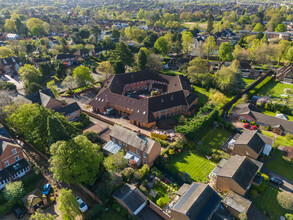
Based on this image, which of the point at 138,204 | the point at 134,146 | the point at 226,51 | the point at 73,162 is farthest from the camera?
the point at 226,51

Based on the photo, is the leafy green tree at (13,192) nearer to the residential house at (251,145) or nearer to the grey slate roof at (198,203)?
the grey slate roof at (198,203)

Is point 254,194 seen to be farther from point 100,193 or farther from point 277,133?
point 100,193

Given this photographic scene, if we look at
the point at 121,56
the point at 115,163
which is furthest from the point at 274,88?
the point at 115,163

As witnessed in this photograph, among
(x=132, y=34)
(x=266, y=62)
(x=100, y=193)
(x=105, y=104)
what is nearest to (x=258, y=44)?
(x=266, y=62)

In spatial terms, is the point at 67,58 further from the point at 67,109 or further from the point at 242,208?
the point at 242,208

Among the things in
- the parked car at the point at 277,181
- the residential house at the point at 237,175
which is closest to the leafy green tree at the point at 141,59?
the residential house at the point at 237,175

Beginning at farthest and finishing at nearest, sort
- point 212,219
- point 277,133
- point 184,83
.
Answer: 1. point 184,83
2. point 277,133
3. point 212,219
